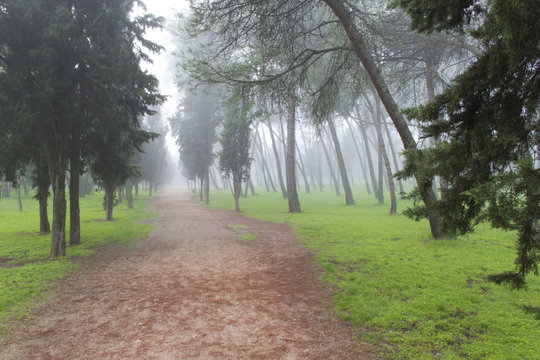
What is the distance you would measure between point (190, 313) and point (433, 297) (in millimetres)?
3531

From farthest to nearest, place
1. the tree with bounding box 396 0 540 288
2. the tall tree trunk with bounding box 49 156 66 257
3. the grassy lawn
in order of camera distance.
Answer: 1. the tall tree trunk with bounding box 49 156 66 257
2. the grassy lawn
3. the tree with bounding box 396 0 540 288

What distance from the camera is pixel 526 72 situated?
8.43 ft

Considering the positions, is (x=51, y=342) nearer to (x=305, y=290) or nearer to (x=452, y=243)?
(x=305, y=290)

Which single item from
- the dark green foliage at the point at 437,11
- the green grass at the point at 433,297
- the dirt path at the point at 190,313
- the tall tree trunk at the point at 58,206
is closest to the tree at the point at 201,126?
the tall tree trunk at the point at 58,206

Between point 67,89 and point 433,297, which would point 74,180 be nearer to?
point 67,89

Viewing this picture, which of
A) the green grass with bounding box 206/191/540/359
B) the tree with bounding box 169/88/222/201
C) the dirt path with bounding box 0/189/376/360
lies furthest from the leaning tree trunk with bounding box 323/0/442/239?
the tree with bounding box 169/88/222/201

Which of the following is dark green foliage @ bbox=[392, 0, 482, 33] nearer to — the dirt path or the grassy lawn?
the dirt path

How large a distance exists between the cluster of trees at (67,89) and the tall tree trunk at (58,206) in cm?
2

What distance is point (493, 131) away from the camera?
271 centimetres

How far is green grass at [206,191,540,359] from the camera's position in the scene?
331 cm

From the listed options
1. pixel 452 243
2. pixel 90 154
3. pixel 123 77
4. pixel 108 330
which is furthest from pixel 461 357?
pixel 90 154

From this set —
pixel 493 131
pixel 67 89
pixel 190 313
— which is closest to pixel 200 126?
pixel 67 89

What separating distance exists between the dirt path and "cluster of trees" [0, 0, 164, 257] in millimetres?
3078

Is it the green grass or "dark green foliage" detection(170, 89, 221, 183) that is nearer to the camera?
the green grass
